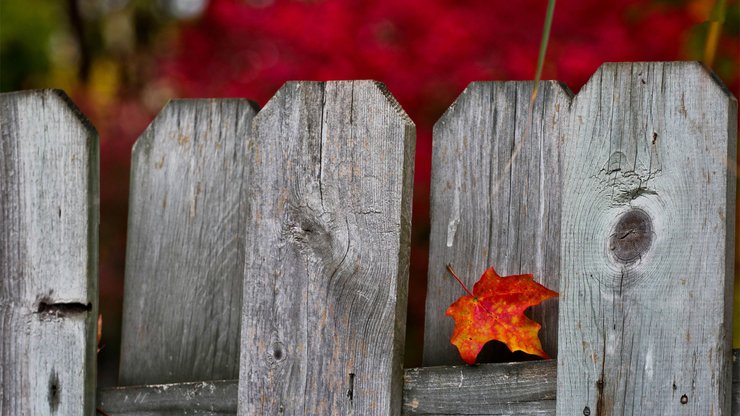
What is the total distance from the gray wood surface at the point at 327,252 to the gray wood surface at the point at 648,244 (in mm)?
285

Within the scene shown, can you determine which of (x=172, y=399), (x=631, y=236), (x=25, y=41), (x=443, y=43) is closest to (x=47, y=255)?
(x=172, y=399)

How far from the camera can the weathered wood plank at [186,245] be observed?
1.52 m

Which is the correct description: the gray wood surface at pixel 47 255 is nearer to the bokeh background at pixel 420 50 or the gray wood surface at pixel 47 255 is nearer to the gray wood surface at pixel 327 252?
the gray wood surface at pixel 327 252

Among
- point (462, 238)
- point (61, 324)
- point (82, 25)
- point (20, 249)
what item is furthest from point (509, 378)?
point (82, 25)

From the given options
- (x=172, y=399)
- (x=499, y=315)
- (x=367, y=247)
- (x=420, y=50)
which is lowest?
(x=172, y=399)

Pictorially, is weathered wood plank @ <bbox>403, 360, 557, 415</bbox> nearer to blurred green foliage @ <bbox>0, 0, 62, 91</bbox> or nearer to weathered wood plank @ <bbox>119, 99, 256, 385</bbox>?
weathered wood plank @ <bbox>119, 99, 256, 385</bbox>

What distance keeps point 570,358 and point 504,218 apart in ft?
0.86

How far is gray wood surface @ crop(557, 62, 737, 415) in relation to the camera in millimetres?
1214

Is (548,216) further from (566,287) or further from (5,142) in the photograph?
(5,142)

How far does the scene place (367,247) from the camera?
135 cm

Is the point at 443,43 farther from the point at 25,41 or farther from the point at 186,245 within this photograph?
the point at 25,41

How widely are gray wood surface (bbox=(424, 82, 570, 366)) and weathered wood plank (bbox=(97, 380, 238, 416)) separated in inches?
16.0

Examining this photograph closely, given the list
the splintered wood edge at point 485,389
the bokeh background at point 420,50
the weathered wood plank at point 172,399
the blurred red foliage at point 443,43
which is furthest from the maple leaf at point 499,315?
the blurred red foliage at point 443,43

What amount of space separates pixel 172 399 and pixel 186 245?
298 mm
